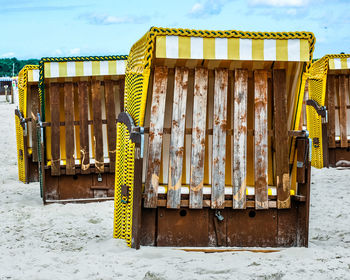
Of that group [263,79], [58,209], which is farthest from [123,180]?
[58,209]

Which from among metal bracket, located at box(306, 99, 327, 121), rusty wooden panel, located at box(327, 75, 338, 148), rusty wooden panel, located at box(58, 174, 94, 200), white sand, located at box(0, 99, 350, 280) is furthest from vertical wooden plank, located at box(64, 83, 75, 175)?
rusty wooden panel, located at box(327, 75, 338, 148)

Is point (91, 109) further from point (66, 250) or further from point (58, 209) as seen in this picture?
point (66, 250)

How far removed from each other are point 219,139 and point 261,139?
16.5 inches

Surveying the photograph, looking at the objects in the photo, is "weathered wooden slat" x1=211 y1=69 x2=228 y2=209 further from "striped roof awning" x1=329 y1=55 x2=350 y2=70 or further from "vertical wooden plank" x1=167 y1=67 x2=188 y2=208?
"striped roof awning" x1=329 y1=55 x2=350 y2=70

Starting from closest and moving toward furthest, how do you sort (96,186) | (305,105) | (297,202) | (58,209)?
(297,202) → (58,209) → (96,186) → (305,105)

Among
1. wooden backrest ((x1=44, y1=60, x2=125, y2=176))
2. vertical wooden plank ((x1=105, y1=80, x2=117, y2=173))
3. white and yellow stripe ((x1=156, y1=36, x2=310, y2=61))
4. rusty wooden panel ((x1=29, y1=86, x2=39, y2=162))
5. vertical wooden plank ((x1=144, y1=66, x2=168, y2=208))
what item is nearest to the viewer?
white and yellow stripe ((x1=156, y1=36, x2=310, y2=61))

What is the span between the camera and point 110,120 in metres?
8.73

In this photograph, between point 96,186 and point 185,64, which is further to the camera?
point 96,186

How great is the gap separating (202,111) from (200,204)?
907mm

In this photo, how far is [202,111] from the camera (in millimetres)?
5148

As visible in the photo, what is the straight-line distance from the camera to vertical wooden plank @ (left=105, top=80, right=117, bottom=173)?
8.68 m

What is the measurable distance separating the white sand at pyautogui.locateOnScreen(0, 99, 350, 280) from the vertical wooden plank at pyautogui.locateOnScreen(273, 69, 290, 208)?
0.55m

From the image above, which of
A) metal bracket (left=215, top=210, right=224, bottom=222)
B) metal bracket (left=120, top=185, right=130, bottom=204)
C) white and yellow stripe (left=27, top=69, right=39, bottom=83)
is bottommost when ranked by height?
metal bracket (left=215, top=210, right=224, bottom=222)

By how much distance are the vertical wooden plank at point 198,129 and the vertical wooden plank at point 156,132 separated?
0.31 m
